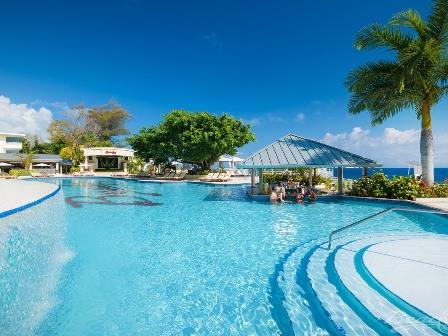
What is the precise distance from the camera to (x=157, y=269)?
271 inches

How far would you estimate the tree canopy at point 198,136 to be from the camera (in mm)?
33000

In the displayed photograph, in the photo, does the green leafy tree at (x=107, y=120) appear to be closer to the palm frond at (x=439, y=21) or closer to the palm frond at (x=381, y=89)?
the palm frond at (x=381, y=89)

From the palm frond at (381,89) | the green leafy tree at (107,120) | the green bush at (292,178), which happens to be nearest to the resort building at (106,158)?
the green leafy tree at (107,120)

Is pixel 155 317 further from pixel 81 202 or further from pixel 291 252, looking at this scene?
pixel 81 202

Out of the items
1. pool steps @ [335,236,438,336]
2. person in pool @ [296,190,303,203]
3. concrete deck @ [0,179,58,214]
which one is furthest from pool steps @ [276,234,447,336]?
person in pool @ [296,190,303,203]

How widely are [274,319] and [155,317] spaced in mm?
1854

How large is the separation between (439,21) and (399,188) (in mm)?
8904

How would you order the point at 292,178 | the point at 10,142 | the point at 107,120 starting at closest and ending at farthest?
the point at 292,178
the point at 10,142
the point at 107,120

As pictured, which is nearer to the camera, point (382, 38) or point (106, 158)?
point (382, 38)

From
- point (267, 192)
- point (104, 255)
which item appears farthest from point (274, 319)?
point (267, 192)

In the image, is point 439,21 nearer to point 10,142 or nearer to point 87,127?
point 87,127

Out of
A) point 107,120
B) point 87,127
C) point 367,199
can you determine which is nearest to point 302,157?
point 367,199

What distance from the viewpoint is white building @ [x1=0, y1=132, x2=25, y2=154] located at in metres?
58.6

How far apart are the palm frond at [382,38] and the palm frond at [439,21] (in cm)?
110
